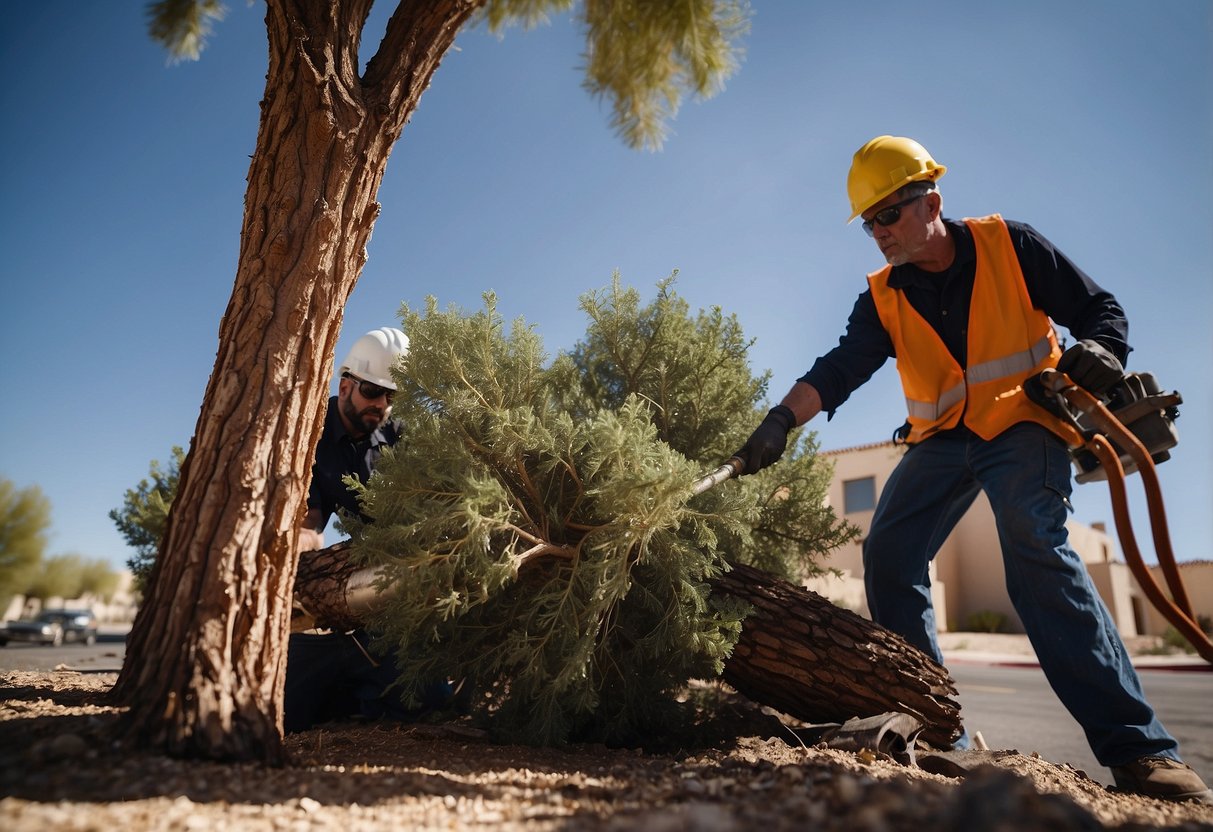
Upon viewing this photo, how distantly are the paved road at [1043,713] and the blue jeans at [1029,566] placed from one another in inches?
40.0

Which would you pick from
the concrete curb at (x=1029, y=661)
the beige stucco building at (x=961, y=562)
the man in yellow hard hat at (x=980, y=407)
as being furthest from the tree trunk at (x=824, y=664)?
→ the beige stucco building at (x=961, y=562)

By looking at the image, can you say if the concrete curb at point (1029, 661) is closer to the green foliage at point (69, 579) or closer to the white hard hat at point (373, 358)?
the white hard hat at point (373, 358)

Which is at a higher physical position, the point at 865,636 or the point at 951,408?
the point at 951,408

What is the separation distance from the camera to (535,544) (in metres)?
2.64

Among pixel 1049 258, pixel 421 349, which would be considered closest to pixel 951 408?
pixel 1049 258

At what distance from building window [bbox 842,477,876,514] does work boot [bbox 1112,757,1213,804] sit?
22419 mm

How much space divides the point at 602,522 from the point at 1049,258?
2.53 metres

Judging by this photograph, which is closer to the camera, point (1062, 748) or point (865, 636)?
point (865, 636)

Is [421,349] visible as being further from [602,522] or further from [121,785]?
[121,785]

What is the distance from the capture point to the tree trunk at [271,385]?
72.9 inches

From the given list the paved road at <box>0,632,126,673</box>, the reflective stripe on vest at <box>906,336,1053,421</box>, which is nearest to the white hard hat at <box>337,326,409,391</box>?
the paved road at <box>0,632,126,673</box>

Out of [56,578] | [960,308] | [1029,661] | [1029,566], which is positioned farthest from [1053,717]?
[56,578]

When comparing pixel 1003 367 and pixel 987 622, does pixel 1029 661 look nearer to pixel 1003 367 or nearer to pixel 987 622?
pixel 987 622

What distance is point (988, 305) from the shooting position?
3.17 m
